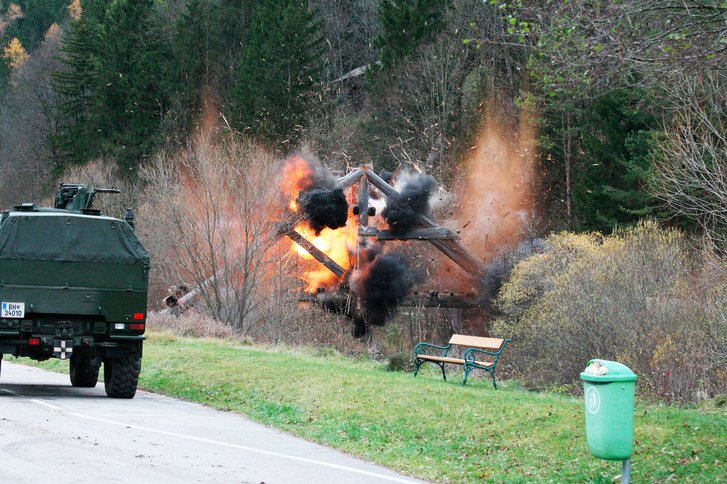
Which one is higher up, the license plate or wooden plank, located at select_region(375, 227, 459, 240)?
wooden plank, located at select_region(375, 227, 459, 240)

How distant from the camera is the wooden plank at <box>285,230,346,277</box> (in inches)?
1583

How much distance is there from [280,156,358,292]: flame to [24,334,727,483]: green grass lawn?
60.2 ft

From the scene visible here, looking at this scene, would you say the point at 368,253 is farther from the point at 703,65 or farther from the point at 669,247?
the point at 703,65

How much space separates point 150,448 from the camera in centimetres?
1249

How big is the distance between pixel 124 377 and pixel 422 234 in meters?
27.6

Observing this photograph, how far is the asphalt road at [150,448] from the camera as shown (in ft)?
35.4

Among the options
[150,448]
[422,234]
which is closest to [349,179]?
[422,234]

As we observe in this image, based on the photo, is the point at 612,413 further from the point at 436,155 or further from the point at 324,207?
the point at 436,155

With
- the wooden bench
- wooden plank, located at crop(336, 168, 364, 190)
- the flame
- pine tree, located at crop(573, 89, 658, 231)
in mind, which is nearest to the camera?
the wooden bench

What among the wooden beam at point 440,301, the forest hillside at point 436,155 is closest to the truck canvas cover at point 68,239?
the forest hillside at point 436,155

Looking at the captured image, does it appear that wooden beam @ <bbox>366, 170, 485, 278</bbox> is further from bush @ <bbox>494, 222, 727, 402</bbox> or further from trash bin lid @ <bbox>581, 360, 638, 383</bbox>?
trash bin lid @ <bbox>581, 360, 638, 383</bbox>

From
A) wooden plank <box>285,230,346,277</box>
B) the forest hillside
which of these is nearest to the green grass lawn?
the forest hillside

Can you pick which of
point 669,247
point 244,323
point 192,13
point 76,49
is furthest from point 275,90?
point 669,247

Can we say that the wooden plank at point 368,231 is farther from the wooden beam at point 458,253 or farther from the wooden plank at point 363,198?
the wooden beam at point 458,253
